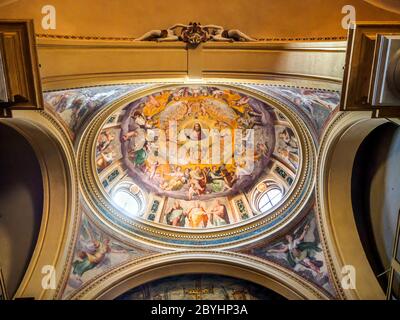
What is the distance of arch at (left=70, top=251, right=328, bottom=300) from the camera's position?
9805mm

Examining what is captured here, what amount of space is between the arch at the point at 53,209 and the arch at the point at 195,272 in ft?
4.20

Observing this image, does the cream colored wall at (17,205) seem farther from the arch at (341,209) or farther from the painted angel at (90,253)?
the arch at (341,209)

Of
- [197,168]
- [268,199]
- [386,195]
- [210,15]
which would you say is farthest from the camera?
[197,168]

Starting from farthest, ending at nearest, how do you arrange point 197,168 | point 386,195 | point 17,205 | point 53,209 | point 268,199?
point 197,168
point 268,199
point 53,209
point 17,205
point 386,195

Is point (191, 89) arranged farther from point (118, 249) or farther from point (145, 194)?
point (118, 249)

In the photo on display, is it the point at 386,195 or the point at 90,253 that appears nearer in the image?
the point at 386,195

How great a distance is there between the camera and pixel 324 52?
18.0 feet

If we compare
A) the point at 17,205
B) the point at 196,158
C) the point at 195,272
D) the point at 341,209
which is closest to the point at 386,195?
the point at 341,209

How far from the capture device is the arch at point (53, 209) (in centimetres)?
809

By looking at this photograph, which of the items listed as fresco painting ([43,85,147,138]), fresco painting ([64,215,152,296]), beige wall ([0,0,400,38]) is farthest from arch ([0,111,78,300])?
beige wall ([0,0,400,38])

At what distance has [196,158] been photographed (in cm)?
1361

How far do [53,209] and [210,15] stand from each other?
20.5 ft

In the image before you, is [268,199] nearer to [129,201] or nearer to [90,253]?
[129,201]

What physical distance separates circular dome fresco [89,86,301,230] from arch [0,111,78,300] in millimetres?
1987
